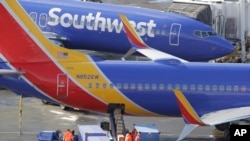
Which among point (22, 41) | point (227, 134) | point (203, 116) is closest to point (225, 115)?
point (203, 116)

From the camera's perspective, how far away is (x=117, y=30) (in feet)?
133

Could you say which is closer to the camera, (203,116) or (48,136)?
(48,136)

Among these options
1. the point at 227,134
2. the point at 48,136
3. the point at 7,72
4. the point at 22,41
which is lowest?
the point at 227,134

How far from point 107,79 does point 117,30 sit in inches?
502

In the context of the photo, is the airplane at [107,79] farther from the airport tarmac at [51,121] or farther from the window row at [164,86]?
the airport tarmac at [51,121]

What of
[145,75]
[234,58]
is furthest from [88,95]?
[234,58]

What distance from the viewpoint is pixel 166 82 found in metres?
28.2

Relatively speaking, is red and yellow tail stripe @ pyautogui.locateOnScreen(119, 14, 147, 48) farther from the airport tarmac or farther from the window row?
the window row

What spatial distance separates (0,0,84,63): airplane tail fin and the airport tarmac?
3.66 m

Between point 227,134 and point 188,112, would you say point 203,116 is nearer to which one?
point 227,134

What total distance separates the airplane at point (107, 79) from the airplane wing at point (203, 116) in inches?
2.6

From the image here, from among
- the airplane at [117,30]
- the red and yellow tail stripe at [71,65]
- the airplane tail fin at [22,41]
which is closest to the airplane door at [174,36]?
the airplane at [117,30]

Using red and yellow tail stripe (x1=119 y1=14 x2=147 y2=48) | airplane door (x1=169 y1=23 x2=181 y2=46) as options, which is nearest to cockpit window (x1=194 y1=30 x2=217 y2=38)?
airplane door (x1=169 y1=23 x2=181 y2=46)

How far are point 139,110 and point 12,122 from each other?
22.1 ft
